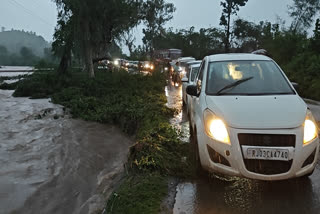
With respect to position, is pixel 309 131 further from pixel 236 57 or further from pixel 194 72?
pixel 194 72

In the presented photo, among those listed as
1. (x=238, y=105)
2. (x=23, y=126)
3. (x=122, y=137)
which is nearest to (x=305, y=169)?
(x=238, y=105)

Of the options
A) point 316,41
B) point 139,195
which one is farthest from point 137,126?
point 316,41

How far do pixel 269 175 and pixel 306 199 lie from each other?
2.49 ft

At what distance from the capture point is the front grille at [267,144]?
350cm

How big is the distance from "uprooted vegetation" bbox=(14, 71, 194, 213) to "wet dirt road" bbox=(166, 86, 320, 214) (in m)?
0.33

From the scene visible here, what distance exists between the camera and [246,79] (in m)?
4.78

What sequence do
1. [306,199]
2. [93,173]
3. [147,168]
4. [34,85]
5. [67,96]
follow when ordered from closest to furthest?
[306,199] < [147,168] < [93,173] < [67,96] < [34,85]

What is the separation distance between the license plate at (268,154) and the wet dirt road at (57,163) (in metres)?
2.21

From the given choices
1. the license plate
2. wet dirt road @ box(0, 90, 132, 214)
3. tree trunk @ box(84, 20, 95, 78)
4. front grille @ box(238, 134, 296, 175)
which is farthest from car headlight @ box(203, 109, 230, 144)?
tree trunk @ box(84, 20, 95, 78)

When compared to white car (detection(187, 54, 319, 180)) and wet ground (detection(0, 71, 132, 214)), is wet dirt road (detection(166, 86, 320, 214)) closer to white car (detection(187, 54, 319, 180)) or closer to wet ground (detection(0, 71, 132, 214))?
white car (detection(187, 54, 319, 180))

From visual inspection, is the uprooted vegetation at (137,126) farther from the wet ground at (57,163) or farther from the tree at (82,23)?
the tree at (82,23)

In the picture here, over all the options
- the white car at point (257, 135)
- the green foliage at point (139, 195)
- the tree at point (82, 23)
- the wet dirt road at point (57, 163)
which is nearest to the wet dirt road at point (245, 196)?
the green foliage at point (139, 195)

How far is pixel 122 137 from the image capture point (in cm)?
924

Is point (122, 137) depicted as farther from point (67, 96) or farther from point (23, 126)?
point (67, 96)
